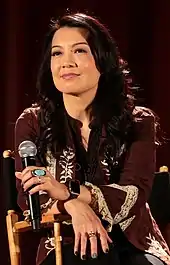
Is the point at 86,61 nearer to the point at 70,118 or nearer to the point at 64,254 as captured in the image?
the point at 70,118

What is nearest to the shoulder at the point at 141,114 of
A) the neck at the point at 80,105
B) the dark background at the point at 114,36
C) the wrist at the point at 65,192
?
the neck at the point at 80,105

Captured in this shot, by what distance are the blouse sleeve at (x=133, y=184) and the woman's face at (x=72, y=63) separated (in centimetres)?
20

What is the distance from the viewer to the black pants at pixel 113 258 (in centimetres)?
141

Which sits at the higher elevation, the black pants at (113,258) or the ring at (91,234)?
the ring at (91,234)

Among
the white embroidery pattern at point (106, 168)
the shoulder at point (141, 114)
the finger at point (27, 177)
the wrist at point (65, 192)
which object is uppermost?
the shoulder at point (141, 114)

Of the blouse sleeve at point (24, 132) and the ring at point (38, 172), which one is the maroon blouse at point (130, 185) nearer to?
the blouse sleeve at point (24, 132)

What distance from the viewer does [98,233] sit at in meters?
1.41

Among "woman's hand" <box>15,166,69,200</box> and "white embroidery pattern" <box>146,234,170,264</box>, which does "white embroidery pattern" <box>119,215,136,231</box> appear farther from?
"woman's hand" <box>15,166,69,200</box>

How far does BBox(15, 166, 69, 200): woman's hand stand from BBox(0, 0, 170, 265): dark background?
901mm

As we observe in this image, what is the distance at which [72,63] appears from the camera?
5.13ft

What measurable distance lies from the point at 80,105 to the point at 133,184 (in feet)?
0.90

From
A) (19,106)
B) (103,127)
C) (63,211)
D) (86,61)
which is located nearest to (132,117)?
(103,127)

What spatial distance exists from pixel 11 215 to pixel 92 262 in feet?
1.15

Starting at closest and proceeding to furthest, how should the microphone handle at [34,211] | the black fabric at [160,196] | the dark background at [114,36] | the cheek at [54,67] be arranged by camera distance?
1. the microphone handle at [34,211]
2. the cheek at [54,67]
3. the black fabric at [160,196]
4. the dark background at [114,36]
